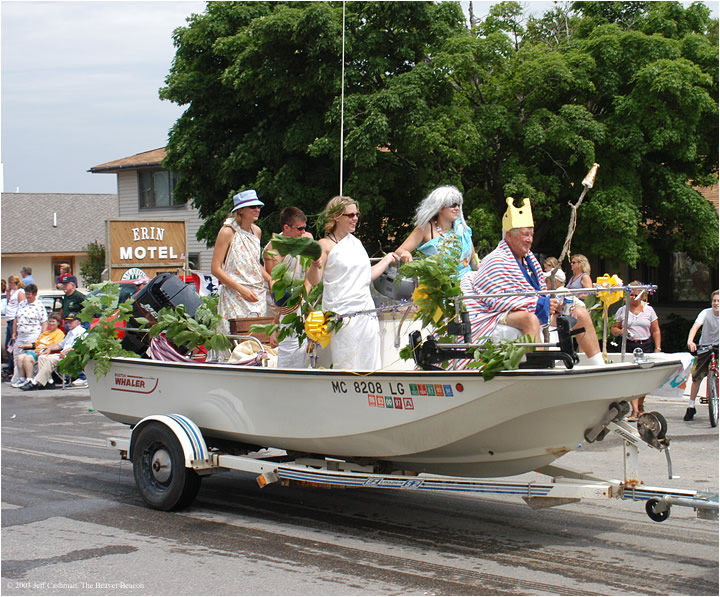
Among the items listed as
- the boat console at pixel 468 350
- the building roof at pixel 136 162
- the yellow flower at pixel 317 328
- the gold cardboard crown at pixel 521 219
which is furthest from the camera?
the building roof at pixel 136 162

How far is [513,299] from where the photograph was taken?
19.2ft

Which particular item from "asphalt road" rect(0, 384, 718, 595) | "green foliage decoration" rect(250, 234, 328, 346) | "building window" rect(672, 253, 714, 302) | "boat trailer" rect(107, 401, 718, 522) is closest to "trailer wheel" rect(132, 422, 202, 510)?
"boat trailer" rect(107, 401, 718, 522)

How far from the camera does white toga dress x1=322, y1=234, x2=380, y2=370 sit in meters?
6.43

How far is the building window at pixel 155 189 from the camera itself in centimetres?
3875

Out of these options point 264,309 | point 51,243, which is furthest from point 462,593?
point 51,243

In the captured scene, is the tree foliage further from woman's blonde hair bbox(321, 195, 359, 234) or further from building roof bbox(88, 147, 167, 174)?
building roof bbox(88, 147, 167, 174)

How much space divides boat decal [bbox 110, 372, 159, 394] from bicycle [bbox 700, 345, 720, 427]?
7.07 m

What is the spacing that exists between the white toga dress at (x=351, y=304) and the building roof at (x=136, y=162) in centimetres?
3289

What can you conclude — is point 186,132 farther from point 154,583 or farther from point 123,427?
point 154,583

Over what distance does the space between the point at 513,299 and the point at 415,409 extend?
0.94 metres

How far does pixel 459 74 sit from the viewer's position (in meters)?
19.8

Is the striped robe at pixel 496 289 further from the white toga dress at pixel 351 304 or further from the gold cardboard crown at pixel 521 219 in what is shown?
A: the white toga dress at pixel 351 304

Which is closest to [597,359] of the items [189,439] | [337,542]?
[337,542]

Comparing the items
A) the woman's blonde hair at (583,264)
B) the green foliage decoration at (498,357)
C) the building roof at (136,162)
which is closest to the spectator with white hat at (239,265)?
the green foliage decoration at (498,357)
